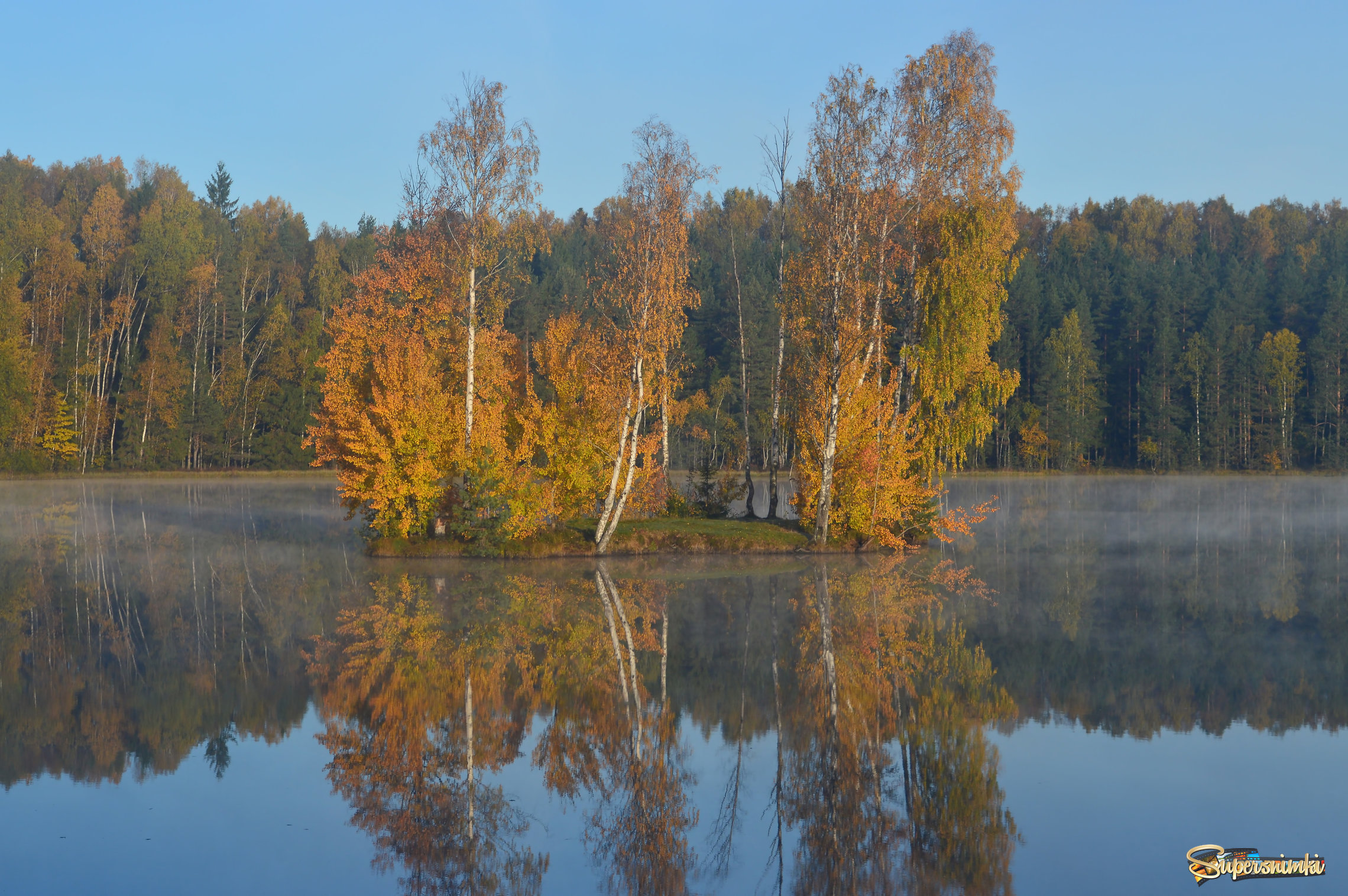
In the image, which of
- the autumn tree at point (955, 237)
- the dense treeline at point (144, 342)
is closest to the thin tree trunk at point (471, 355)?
the autumn tree at point (955, 237)

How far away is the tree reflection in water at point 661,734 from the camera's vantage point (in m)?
7.20

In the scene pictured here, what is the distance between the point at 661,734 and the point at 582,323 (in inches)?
1986

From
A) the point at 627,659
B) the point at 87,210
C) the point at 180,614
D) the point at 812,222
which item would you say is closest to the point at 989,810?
the point at 627,659

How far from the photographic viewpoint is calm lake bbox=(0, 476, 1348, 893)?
7.25 meters

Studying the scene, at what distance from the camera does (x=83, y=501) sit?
43125mm

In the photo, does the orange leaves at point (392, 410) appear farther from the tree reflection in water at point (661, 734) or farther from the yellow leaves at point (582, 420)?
the tree reflection in water at point (661, 734)

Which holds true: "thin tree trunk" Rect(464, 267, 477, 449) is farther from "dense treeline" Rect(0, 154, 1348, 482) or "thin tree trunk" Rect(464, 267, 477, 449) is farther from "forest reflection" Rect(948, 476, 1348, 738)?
"dense treeline" Rect(0, 154, 1348, 482)

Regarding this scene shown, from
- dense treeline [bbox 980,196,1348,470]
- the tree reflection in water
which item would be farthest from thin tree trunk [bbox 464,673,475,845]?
dense treeline [bbox 980,196,1348,470]

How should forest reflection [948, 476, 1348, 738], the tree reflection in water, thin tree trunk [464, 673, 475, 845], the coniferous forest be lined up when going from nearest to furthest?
1. the tree reflection in water
2. thin tree trunk [464, 673, 475, 845]
3. forest reflection [948, 476, 1348, 738]
4. the coniferous forest

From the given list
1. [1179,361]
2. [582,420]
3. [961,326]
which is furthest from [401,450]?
[1179,361]

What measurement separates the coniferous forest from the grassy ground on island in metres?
33.5

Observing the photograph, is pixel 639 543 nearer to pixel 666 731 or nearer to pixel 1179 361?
pixel 666 731

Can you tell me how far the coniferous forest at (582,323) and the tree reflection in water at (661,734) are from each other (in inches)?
1723

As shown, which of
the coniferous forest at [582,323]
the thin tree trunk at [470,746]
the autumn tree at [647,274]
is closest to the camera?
the thin tree trunk at [470,746]
